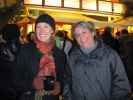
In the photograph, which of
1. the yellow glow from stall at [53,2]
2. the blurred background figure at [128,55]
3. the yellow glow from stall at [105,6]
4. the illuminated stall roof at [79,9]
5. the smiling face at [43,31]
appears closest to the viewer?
the smiling face at [43,31]

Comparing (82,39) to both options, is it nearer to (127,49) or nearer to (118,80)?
(118,80)

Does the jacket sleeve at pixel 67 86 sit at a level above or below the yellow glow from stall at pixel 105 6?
below

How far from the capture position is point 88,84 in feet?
13.6

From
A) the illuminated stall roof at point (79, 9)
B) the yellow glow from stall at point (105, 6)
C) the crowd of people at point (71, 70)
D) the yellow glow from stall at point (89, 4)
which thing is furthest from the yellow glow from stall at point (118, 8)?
the crowd of people at point (71, 70)

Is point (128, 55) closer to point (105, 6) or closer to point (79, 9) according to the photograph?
point (79, 9)

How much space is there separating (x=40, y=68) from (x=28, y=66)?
123 mm

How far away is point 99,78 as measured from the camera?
4.13m

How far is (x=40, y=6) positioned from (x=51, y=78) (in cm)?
924

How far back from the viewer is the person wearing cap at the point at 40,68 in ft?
13.8

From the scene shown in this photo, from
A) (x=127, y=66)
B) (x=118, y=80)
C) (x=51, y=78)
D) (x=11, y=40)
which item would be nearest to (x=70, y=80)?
(x=51, y=78)

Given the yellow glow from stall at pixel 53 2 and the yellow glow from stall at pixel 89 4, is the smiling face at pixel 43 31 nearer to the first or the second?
the yellow glow from stall at pixel 53 2

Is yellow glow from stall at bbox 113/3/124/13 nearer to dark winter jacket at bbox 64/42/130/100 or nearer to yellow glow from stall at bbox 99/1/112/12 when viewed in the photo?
yellow glow from stall at bbox 99/1/112/12

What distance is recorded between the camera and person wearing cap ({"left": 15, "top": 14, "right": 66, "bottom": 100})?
4219 millimetres

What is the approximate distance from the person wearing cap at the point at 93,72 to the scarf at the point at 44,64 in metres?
0.24
